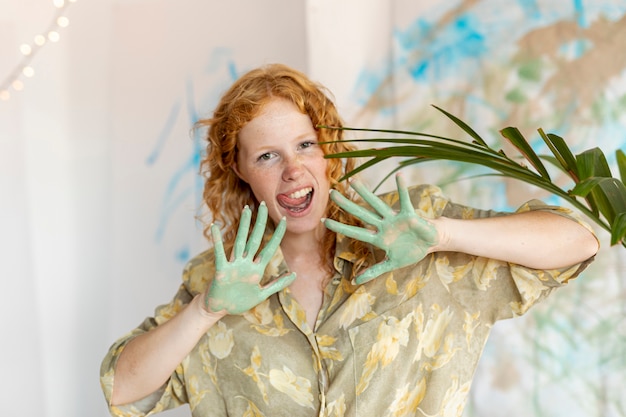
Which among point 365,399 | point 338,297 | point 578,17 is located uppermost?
point 578,17

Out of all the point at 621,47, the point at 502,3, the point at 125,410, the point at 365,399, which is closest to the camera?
the point at 365,399

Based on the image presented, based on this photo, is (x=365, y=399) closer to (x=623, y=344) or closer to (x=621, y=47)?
(x=623, y=344)

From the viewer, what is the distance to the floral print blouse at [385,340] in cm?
Answer: 150

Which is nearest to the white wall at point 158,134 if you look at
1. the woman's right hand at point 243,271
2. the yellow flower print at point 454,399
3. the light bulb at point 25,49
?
the light bulb at point 25,49

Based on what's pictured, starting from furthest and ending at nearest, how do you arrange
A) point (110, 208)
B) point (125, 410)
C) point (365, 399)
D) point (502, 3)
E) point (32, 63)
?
point (110, 208) < point (32, 63) < point (502, 3) < point (125, 410) < point (365, 399)

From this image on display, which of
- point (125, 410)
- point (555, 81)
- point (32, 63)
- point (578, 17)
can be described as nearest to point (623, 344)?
point (555, 81)

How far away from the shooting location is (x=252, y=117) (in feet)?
5.21

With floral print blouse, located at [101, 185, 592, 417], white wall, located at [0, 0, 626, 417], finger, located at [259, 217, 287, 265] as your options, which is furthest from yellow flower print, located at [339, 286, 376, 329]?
white wall, located at [0, 0, 626, 417]

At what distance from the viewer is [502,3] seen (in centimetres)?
195

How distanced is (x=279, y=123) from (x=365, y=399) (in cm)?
55

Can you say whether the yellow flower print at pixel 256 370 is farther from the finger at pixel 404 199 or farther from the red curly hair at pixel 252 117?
the finger at pixel 404 199

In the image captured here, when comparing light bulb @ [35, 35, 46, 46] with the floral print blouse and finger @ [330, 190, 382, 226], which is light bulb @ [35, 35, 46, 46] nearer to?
the floral print blouse

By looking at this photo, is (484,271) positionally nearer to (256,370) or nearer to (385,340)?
(385,340)

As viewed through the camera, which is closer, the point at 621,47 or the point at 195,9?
the point at 621,47
